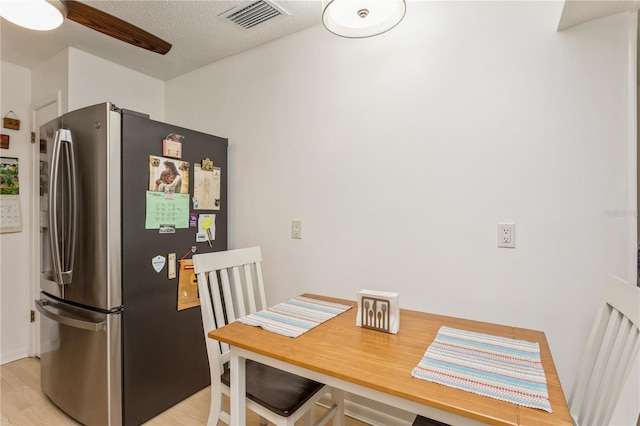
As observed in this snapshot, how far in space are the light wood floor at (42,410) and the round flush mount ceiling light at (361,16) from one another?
81.8 inches

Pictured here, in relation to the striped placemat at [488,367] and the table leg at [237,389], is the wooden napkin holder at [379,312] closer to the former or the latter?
the striped placemat at [488,367]

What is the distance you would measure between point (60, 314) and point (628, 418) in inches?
99.0

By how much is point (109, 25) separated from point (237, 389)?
206 centimetres

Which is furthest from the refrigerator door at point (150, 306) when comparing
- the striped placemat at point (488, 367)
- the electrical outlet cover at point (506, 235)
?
the electrical outlet cover at point (506, 235)

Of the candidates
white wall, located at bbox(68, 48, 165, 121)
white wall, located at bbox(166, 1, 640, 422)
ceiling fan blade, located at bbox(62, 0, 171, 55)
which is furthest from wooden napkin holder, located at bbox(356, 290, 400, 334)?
white wall, located at bbox(68, 48, 165, 121)

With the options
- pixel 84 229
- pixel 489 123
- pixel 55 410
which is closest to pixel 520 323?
pixel 489 123

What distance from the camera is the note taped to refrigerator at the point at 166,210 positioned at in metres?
1.90

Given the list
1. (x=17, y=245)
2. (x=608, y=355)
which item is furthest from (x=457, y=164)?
(x=17, y=245)

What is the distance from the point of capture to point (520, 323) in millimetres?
1503

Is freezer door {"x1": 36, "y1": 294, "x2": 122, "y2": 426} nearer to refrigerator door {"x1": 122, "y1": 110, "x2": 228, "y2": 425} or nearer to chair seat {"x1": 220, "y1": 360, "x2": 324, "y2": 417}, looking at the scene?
refrigerator door {"x1": 122, "y1": 110, "x2": 228, "y2": 425}

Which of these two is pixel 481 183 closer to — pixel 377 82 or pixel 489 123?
pixel 489 123

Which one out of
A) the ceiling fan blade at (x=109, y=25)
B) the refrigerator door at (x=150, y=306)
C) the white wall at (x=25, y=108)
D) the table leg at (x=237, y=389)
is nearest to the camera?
the table leg at (x=237, y=389)

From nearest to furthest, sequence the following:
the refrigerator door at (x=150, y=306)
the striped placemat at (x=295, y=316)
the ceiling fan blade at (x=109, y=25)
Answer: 1. the striped placemat at (x=295, y=316)
2. the ceiling fan blade at (x=109, y=25)
3. the refrigerator door at (x=150, y=306)

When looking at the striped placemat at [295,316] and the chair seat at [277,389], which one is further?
the striped placemat at [295,316]
